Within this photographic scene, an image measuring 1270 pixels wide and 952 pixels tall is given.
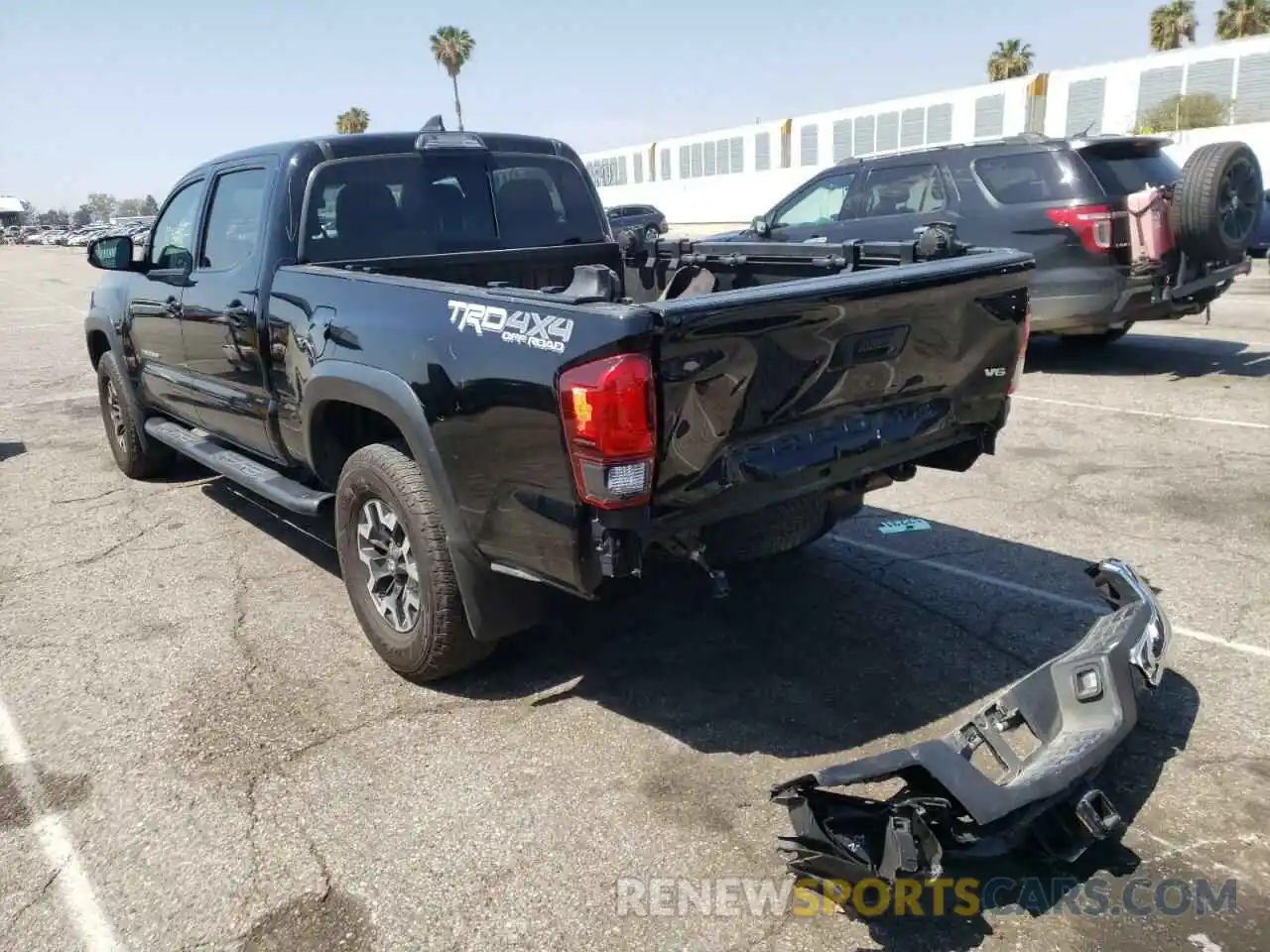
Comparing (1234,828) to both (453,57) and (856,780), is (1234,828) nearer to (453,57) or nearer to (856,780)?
(856,780)

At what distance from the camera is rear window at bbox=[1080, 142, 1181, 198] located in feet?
26.4

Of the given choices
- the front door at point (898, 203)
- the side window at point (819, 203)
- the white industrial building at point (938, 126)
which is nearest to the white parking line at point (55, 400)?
the side window at point (819, 203)

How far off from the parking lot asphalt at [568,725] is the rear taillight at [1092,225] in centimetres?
270

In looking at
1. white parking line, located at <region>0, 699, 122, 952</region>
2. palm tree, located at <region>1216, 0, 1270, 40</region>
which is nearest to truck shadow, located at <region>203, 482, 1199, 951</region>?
white parking line, located at <region>0, 699, 122, 952</region>

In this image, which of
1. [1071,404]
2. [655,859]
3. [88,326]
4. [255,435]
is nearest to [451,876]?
[655,859]

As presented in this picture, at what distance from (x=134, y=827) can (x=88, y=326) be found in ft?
15.8

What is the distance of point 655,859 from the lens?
8.75ft

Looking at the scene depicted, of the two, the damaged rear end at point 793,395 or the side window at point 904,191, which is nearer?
the damaged rear end at point 793,395

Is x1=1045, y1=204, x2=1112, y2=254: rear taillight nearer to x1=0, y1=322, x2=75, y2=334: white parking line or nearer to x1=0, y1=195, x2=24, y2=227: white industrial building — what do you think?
x1=0, y1=322, x2=75, y2=334: white parking line

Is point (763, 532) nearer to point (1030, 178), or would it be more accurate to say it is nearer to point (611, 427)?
point (611, 427)

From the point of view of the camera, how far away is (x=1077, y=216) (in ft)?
26.3

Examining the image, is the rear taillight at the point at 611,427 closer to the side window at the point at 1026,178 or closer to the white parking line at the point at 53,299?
the side window at the point at 1026,178

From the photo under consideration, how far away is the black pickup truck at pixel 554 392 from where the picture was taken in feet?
8.72

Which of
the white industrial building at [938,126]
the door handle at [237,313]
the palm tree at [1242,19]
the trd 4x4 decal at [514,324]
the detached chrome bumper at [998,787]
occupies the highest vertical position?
the palm tree at [1242,19]
